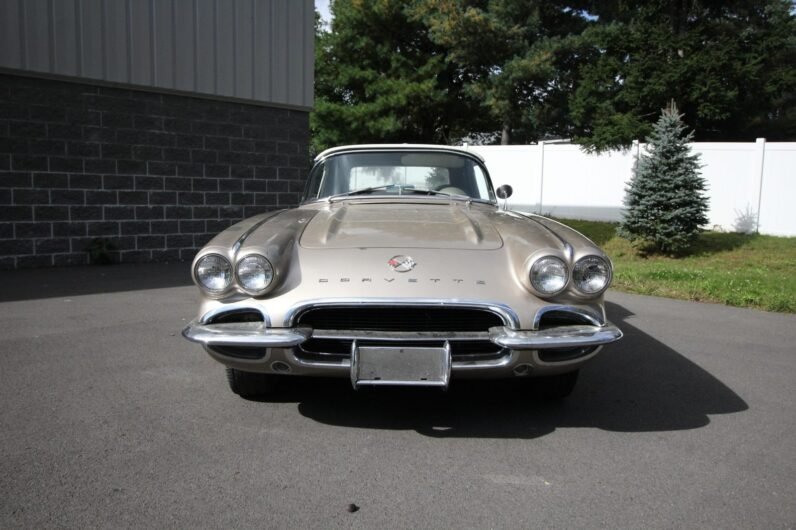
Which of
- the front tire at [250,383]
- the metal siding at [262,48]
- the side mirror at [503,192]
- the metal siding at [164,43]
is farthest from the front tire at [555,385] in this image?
the metal siding at [262,48]

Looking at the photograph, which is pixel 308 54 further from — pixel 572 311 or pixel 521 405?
pixel 572 311

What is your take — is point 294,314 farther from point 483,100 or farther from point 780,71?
point 483,100

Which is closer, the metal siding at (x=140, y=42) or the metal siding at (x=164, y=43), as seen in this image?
the metal siding at (x=140, y=42)

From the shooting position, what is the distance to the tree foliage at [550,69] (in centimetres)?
1742

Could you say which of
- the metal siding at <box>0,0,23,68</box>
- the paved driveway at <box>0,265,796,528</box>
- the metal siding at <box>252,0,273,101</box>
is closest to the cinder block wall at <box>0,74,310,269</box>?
the metal siding at <box>0,0,23,68</box>

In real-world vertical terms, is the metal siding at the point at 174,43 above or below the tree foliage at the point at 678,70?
below

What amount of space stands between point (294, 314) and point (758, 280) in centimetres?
727

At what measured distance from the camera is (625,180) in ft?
53.1

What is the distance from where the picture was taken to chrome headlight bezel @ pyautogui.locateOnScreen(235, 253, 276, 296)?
284cm

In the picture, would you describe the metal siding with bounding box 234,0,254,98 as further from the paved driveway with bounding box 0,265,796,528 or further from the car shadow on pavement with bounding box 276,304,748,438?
the car shadow on pavement with bounding box 276,304,748,438

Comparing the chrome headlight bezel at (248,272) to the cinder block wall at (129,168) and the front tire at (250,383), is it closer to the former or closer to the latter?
the front tire at (250,383)

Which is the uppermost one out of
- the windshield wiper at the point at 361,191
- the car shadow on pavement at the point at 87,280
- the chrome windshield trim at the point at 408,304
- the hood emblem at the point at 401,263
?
the windshield wiper at the point at 361,191

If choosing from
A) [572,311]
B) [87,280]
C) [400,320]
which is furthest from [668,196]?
[400,320]

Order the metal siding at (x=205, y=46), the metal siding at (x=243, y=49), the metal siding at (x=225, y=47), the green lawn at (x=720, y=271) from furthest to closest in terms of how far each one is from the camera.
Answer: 1. the metal siding at (x=243, y=49)
2. the metal siding at (x=225, y=47)
3. the metal siding at (x=205, y=46)
4. the green lawn at (x=720, y=271)
